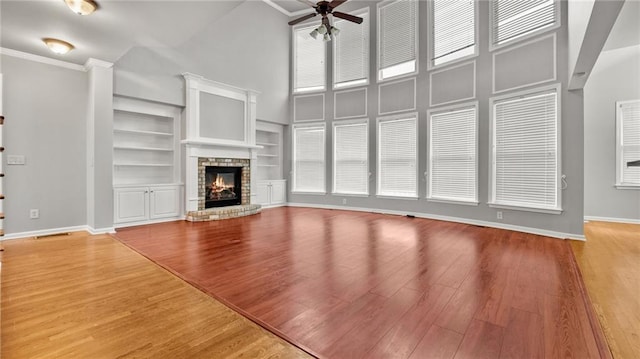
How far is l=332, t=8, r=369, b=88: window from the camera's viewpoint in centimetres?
700

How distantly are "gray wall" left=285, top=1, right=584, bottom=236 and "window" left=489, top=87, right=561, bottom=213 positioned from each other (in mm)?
132

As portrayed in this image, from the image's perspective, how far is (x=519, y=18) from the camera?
4730mm

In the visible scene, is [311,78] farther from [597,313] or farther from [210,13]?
[597,313]

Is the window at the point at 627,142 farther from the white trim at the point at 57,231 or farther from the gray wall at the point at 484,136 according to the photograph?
the white trim at the point at 57,231

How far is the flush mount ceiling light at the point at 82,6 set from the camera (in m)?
2.72

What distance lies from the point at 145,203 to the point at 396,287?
16.5 ft

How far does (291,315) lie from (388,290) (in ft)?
2.95

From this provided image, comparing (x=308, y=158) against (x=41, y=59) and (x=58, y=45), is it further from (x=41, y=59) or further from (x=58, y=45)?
(x=41, y=59)

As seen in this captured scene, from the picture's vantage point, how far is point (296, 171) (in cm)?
805

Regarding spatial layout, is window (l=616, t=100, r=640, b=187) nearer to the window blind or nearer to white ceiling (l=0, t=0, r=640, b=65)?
white ceiling (l=0, t=0, r=640, b=65)

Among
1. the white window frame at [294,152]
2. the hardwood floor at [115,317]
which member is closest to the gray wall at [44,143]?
the hardwood floor at [115,317]

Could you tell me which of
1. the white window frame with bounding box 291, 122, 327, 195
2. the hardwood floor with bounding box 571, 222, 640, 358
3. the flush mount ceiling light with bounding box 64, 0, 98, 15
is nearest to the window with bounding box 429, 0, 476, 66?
the white window frame with bounding box 291, 122, 327, 195

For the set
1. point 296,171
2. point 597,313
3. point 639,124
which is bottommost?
point 597,313

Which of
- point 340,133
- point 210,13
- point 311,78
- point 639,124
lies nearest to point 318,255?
point 210,13
